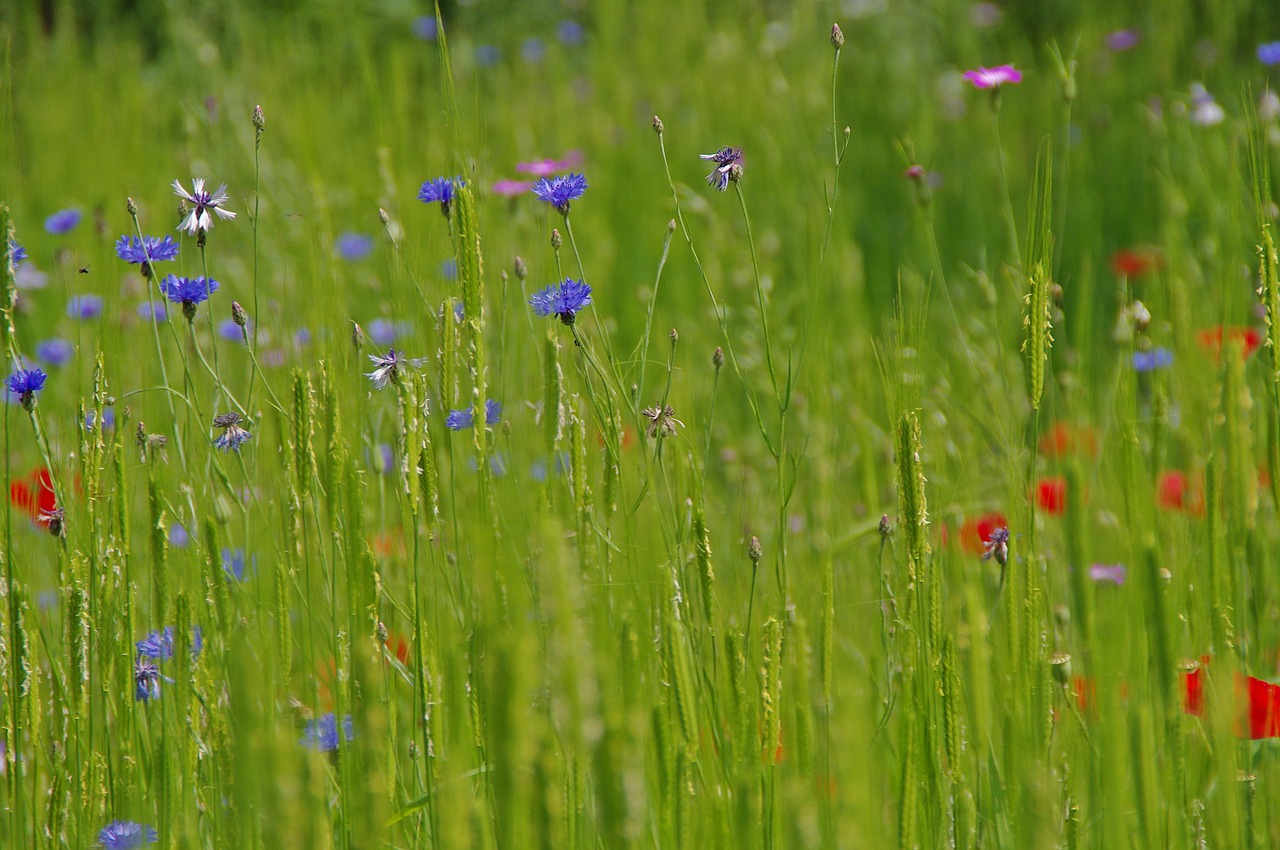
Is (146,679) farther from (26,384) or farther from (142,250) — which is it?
(142,250)

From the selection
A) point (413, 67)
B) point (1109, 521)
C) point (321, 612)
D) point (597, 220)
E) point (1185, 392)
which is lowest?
point (321, 612)

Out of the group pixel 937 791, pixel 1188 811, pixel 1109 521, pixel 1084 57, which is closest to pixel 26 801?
pixel 937 791

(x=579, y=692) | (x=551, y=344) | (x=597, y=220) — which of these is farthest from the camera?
(x=597, y=220)

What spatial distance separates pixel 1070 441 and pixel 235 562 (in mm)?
881

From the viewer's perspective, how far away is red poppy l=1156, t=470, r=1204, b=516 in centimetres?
112

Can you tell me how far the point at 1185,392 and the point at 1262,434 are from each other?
47 cm

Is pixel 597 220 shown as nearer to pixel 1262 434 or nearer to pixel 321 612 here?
pixel 1262 434

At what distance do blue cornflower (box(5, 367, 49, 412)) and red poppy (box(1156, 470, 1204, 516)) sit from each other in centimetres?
92

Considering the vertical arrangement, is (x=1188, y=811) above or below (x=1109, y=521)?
below

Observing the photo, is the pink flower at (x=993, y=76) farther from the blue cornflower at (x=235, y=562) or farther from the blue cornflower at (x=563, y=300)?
the blue cornflower at (x=235, y=562)

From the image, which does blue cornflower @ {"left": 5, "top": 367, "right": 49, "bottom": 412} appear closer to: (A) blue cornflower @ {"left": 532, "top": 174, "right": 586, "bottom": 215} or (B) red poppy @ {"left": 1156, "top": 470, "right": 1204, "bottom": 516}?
(A) blue cornflower @ {"left": 532, "top": 174, "right": 586, "bottom": 215}

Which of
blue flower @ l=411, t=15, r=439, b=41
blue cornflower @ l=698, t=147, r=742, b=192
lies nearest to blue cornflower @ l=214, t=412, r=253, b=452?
blue cornflower @ l=698, t=147, r=742, b=192

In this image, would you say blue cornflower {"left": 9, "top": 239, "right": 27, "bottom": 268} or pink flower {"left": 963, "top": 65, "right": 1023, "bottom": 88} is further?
pink flower {"left": 963, "top": 65, "right": 1023, "bottom": 88}

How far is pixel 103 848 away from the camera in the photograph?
28.9 inches
